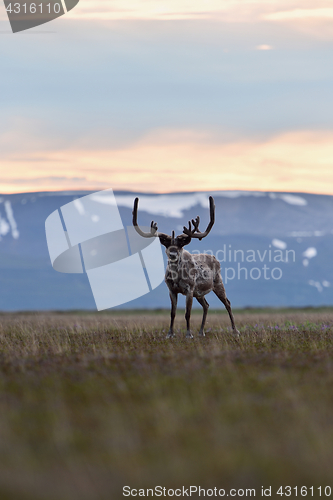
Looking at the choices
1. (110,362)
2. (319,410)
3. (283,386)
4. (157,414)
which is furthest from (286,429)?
(110,362)

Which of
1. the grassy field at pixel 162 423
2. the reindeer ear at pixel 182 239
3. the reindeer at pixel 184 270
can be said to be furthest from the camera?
the reindeer ear at pixel 182 239

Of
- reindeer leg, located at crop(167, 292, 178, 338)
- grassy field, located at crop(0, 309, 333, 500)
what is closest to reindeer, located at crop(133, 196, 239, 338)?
reindeer leg, located at crop(167, 292, 178, 338)

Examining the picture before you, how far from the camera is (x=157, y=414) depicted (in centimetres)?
726

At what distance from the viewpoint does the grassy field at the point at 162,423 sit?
538 cm

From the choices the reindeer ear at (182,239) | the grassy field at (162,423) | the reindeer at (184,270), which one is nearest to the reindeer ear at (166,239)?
the reindeer at (184,270)

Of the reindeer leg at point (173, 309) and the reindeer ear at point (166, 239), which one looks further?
the reindeer ear at point (166, 239)

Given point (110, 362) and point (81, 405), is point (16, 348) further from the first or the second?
point (81, 405)

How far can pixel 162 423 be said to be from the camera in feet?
22.5

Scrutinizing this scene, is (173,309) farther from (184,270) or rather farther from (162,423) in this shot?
(162,423)

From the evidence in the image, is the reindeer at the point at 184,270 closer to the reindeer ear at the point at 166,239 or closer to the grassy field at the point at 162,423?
the reindeer ear at the point at 166,239

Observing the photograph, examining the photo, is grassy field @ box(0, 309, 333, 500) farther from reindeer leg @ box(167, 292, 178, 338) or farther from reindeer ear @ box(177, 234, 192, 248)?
reindeer ear @ box(177, 234, 192, 248)

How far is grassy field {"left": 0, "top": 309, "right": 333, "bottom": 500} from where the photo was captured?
538cm

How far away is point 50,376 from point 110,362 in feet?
5.39

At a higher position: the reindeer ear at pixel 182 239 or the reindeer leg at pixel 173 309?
the reindeer ear at pixel 182 239
